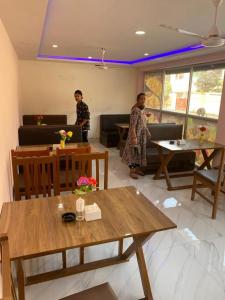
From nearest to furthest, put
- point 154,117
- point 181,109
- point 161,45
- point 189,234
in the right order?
point 189,234
point 161,45
point 181,109
point 154,117

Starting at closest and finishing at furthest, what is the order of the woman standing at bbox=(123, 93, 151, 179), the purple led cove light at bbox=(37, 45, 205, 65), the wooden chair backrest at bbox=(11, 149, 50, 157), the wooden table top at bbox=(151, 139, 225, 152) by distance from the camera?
the wooden chair backrest at bbox=(11, 149, 50, 157) < the wooden table top at bbox=(151, 139, 225, 152) < the woman standing at bbox=(123, 93, 151, 179) < the purple led cove light at bbox=(37, 45, 205, 65)

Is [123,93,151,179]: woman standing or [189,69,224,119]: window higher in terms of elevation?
[189,69,224,119]: window

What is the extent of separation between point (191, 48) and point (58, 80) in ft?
12.8

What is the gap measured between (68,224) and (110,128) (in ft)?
18.0

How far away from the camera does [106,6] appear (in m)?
2.30

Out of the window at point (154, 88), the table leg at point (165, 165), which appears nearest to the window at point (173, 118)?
the window at point (154, 88)

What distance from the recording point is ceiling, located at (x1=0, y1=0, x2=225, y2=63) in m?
2.19

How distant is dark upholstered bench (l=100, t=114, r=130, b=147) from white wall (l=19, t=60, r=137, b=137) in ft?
1.72

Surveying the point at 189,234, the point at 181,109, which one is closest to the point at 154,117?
the point at 181,109

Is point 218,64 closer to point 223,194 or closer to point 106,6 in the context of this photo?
point 223,194

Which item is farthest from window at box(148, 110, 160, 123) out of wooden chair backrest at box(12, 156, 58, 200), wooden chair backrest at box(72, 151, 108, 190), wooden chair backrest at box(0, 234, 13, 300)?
wooden chair backrest at box(0, 234, 13, 300)

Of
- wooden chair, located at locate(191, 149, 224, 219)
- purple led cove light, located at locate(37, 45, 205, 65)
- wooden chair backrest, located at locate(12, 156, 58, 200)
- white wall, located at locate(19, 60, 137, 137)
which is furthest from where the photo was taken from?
white wall, located at locate(19, 60, 137, 137)

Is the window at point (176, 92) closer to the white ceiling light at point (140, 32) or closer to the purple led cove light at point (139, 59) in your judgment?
the purple led cove light at point (139, 59)

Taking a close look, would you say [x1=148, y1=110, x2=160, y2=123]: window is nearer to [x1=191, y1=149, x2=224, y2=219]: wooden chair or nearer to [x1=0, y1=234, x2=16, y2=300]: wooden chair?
[x1=191, y1=149, x2=224, y2=219]: wooden chair
